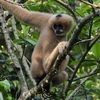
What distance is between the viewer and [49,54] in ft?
15.3

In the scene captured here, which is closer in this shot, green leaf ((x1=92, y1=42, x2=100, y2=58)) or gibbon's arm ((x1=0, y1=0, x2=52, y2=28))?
green leaf ((x1=92, y1=42, x2=100, y2=58))

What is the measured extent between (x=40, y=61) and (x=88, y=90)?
0.96 m

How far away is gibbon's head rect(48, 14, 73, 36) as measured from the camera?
4.84 meters

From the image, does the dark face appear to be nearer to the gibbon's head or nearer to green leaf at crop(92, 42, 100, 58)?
the gibbon's head

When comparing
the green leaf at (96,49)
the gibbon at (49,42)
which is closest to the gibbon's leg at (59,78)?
the gibbon at (49,42)

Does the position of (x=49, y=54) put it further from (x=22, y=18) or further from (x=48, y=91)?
(x=22, y=18)

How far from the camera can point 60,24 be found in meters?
4.96

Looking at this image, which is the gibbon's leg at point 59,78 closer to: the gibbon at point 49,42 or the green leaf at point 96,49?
the gibbon at point 49,42

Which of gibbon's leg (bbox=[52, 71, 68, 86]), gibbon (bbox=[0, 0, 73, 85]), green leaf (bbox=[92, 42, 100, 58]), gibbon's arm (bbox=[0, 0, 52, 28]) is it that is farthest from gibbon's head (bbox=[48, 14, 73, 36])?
green leaf (bbox=[92, 42, 100, 58])

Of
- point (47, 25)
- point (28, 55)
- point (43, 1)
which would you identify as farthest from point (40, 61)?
point (28, 55)

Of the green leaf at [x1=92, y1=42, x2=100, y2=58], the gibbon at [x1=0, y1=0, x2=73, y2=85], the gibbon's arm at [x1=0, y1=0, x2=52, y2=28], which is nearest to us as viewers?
the green leaf at [x1=92, y1=42, x2=100, y2=58]

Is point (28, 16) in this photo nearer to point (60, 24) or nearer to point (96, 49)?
point (60, 24)

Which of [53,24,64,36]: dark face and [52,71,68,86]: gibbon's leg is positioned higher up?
[53,24,64,36]: dark face

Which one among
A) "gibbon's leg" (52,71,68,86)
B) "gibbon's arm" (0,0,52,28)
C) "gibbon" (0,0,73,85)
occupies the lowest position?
"gibbon's leg" (52,71,68,86)
